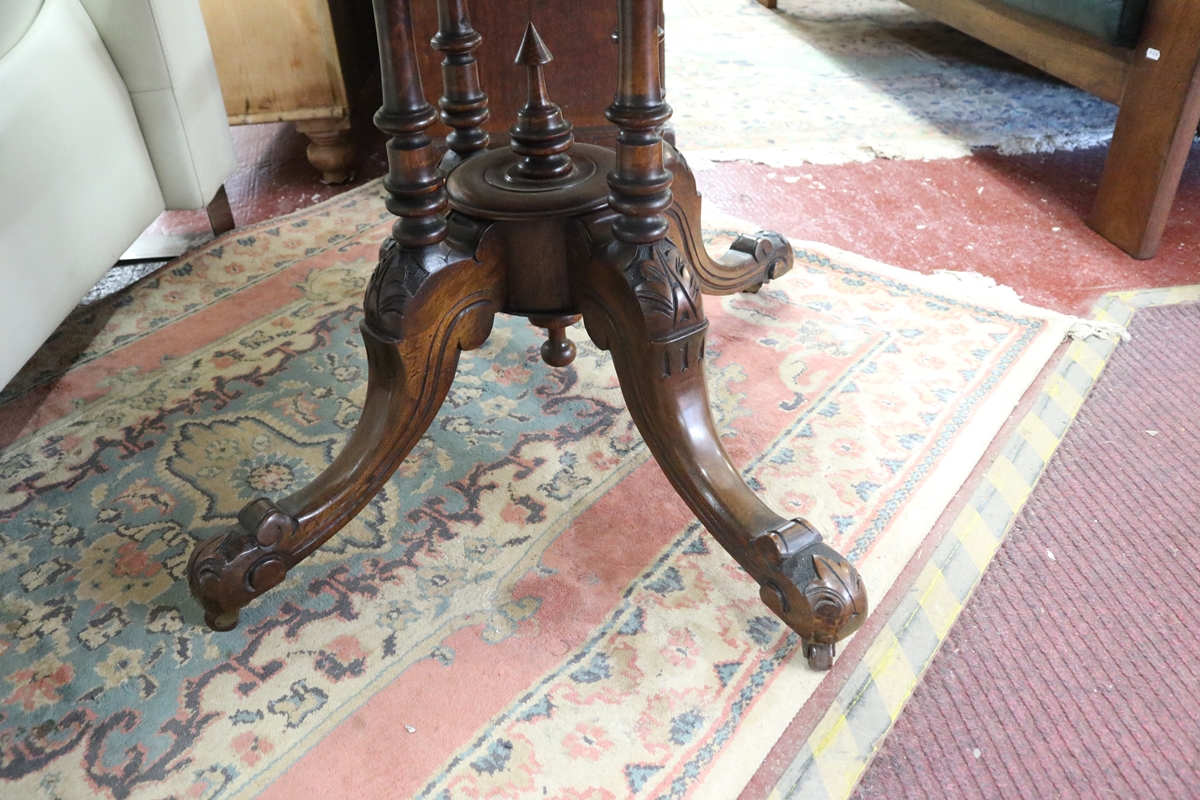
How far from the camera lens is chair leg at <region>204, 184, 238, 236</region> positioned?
58.9 inches

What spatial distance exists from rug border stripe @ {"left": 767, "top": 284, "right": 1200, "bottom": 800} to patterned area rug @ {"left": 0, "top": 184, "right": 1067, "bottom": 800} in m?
0.03

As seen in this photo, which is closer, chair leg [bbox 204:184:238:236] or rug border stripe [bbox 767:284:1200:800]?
rug border stripe [bbox 767:284:1200:800]

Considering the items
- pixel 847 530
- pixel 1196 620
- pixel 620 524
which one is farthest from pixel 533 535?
pixel 1196 620

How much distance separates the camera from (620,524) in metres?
0.90

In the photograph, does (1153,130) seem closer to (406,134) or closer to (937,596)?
(937,596)

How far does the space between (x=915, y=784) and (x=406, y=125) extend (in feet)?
2.06

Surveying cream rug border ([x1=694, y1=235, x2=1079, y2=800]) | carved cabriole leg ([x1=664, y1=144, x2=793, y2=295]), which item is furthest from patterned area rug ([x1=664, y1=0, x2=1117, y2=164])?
carved cabriole leg ([x1=664, y1=144, x2=793, y2=295])

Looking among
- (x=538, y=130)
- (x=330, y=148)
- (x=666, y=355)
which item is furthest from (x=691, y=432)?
(x=330, y=148)

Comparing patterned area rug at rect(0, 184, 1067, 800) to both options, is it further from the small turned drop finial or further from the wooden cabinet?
the wooden cabinet

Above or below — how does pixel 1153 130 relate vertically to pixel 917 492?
above

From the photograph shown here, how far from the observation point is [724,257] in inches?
47.1

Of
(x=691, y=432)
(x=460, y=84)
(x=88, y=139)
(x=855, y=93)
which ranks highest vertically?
(x=460, y=84)

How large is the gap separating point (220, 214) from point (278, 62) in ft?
0.94

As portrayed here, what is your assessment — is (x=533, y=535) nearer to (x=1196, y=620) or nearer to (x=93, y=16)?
(x=1196, y=620)
